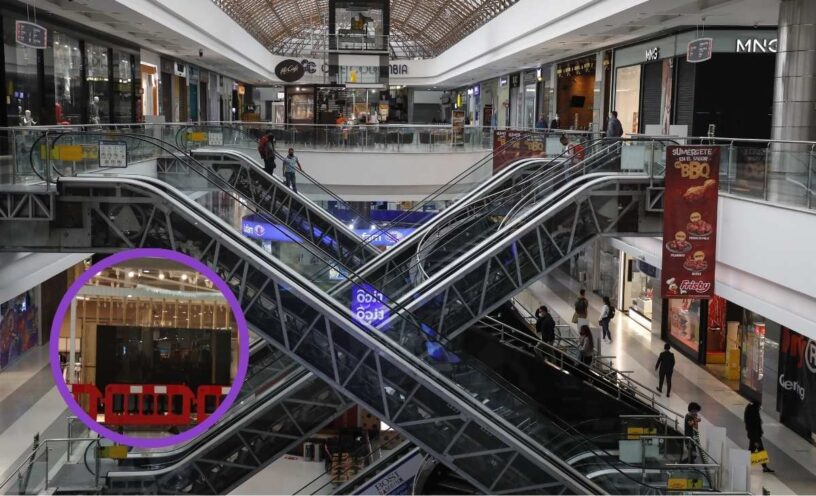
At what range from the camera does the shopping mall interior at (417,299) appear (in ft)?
17.5

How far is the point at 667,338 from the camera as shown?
32062mm

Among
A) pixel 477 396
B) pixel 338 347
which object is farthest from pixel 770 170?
pixel 338 347

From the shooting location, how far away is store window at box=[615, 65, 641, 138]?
35469mm

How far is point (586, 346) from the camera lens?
24484mm

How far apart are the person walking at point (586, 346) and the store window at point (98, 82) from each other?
1943 centimetres

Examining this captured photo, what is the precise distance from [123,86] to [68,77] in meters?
7.41

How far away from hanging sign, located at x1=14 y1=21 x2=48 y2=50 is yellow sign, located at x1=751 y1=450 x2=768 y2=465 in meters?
17.4

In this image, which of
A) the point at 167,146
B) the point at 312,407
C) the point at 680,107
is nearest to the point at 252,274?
the point at 312,407

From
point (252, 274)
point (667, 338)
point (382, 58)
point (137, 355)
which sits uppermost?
point (382, 58)

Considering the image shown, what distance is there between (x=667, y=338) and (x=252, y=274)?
2144cm

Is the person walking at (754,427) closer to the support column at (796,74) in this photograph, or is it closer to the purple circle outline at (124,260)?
the support column at (796,74)

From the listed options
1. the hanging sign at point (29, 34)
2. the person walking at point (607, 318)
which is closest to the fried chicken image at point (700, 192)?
the person walking at point (607, 318)

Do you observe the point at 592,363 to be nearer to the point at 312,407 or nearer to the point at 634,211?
the point at 634,211

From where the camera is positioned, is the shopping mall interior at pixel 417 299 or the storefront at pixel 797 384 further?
the storefront at pixel 797 384
